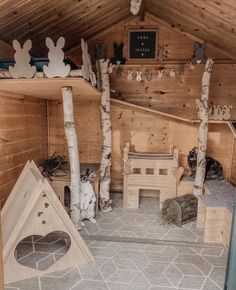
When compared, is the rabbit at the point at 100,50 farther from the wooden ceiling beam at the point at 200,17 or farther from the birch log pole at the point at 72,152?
the birch log pole at the point at 72,152

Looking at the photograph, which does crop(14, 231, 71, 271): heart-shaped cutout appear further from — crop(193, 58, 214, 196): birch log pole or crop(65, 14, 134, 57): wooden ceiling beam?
crop(65, 14, 134, 57): wooden ceiling beam

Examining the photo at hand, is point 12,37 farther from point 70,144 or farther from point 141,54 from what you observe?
point 141,54

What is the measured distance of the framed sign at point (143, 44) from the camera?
443cm

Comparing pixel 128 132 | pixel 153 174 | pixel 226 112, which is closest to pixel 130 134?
pixel 128 132

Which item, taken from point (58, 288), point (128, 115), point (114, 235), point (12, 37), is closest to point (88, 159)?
point (128, 115)

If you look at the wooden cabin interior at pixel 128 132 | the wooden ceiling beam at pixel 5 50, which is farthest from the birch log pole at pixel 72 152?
the wooden ceiling beam at pixel 5 50

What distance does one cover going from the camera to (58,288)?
2.23 meters

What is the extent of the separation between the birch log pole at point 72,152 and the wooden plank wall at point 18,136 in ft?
2.74

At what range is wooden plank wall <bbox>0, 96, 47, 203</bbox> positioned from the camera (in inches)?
132

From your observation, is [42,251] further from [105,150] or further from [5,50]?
[5,50]

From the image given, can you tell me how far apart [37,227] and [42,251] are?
0.60 metres

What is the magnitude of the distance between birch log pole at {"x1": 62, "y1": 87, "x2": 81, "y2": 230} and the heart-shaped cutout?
1.07 feet

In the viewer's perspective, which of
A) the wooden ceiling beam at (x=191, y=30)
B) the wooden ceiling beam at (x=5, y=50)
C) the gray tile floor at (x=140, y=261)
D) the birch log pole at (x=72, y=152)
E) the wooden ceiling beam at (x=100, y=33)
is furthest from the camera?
the wooden ceiling beam at (x=100, y=33)

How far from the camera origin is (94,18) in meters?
3.82
